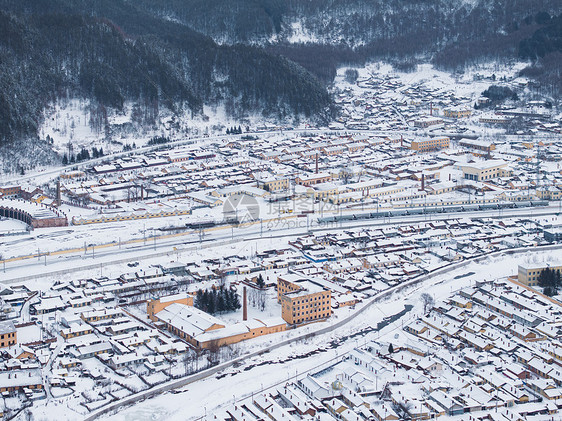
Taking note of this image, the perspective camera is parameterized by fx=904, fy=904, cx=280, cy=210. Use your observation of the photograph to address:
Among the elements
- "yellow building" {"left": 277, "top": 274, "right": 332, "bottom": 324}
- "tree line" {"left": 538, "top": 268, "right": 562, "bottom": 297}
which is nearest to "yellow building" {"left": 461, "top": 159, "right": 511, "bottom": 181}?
"tree line" {"left": 538, "top": 268, "right": 562, "bottom": 297}

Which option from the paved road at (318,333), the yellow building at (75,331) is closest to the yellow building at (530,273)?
the paved road at (318,333)

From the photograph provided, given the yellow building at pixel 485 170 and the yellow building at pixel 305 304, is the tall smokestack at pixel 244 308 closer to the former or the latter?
the yellow building at pixel 305 304

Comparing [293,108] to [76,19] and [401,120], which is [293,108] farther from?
[76,19]

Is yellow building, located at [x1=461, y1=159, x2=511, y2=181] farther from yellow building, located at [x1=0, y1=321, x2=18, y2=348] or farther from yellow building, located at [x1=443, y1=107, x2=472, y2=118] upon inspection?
yellow building, located at [x1=0, y1=321, x2=18, y2=348]

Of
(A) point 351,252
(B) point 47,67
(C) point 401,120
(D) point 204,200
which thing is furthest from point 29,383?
(C) point 401,120

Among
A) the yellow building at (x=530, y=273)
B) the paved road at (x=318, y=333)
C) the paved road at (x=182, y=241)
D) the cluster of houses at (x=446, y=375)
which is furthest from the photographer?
the paved road at (x=182, y=241)

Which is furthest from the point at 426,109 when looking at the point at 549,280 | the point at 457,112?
the point at 549,280

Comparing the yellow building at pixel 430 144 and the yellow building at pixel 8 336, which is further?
the yellow building at pixel 430 144
